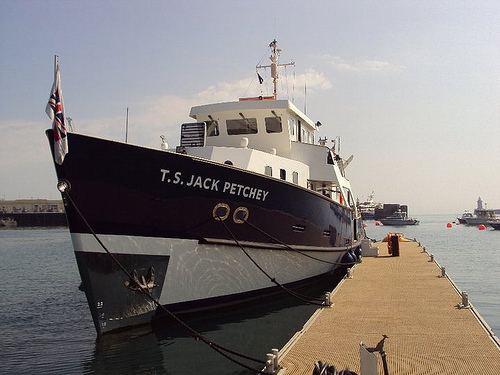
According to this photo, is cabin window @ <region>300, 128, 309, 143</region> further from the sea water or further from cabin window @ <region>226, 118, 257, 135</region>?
the sea water

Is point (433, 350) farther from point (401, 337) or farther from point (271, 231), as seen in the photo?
point (271, 231)

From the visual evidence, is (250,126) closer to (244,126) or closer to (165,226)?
(244,126)

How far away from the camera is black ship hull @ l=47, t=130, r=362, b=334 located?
10.7 meters

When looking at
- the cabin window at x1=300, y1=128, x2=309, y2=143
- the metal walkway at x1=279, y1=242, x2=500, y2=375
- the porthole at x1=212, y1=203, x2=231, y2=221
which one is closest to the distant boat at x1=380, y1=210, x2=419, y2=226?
the cabin window at x1=300, y1=128, x2=309, y2=143

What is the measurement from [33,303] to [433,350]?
14239 mm

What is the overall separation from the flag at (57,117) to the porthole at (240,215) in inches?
177

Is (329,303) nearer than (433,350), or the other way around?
(433,350)

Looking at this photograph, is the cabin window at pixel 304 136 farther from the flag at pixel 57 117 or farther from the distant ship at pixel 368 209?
the distant ship at pixel 368 209

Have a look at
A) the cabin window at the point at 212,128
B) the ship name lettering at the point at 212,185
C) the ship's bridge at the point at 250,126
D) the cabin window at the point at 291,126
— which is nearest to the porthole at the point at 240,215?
the ship name lettering at the point at 212,185

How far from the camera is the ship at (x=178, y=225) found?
10.7m

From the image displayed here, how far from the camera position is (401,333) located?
909 cm

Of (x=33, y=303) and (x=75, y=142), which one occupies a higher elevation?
(x=75, y=142)

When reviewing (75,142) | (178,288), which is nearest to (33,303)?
(178,288)

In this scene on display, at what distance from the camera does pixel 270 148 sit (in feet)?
57.1
